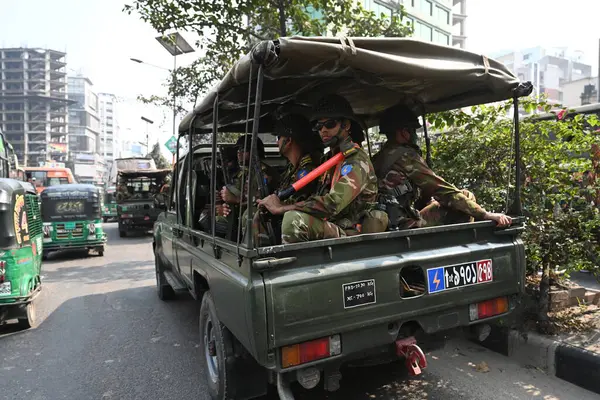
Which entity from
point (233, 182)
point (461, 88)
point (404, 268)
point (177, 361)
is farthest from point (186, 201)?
point (461, 88)

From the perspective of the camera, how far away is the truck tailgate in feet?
7.45

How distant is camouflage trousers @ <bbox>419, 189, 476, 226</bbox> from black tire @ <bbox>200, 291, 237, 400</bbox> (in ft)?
5.78

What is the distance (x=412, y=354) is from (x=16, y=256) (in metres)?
4.47

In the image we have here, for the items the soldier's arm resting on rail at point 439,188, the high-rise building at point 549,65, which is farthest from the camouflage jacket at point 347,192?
the high-rise building at point 549,65

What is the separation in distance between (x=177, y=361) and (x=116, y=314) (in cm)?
211

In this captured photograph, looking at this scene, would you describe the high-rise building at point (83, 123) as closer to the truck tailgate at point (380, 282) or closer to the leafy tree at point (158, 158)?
the leafy tree at point (158, 158)

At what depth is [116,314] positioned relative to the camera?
5.78 metres

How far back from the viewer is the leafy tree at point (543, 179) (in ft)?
11.8

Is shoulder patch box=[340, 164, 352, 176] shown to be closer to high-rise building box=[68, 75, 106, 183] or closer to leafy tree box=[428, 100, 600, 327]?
leafy tree box=[428, 100, 600, 327]

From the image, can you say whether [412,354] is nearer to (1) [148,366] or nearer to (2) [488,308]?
(2) [488,308]

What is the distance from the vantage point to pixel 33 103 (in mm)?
109625

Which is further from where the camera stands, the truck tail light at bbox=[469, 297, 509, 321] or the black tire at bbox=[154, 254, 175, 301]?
the black tire at bbox=[154, 254, 175, 301]

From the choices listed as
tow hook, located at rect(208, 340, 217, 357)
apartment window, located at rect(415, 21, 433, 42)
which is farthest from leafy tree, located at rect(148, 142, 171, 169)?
tow hook, located at rect(208, 340, 217, 357)

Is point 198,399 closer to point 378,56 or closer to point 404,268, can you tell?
point 404,268
